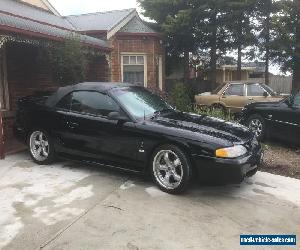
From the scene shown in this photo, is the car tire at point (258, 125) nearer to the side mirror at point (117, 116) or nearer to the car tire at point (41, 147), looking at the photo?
the side mirror at point (117, 116)

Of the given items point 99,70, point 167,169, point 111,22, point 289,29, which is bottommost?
point 167,169

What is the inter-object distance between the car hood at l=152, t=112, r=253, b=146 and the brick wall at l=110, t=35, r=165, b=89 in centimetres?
1013

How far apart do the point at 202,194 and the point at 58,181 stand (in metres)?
2.25

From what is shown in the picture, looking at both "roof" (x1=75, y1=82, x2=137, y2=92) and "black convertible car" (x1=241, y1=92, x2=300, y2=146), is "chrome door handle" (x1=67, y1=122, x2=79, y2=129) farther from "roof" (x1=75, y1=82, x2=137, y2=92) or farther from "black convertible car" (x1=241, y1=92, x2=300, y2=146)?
"black convertible car" (x1=241, y1=92, x2=300, y2=146)

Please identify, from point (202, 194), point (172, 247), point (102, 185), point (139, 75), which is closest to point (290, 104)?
point (202, 194)

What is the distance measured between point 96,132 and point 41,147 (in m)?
1.45

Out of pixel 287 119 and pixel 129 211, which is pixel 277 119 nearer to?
pixel 287 119

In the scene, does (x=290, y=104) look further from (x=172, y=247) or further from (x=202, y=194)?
(x=172, y=247)

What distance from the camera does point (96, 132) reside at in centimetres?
626

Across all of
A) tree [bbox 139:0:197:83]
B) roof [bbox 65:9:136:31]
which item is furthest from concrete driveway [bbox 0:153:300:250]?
tree [bbox 139:0:197:83]

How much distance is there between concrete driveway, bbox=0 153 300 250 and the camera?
13.8ft

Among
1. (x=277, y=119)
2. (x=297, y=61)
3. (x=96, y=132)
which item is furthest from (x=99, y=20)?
(x=96, y=132)

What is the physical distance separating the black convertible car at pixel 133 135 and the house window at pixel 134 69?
9.56 meters

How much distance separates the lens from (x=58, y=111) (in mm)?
6828
